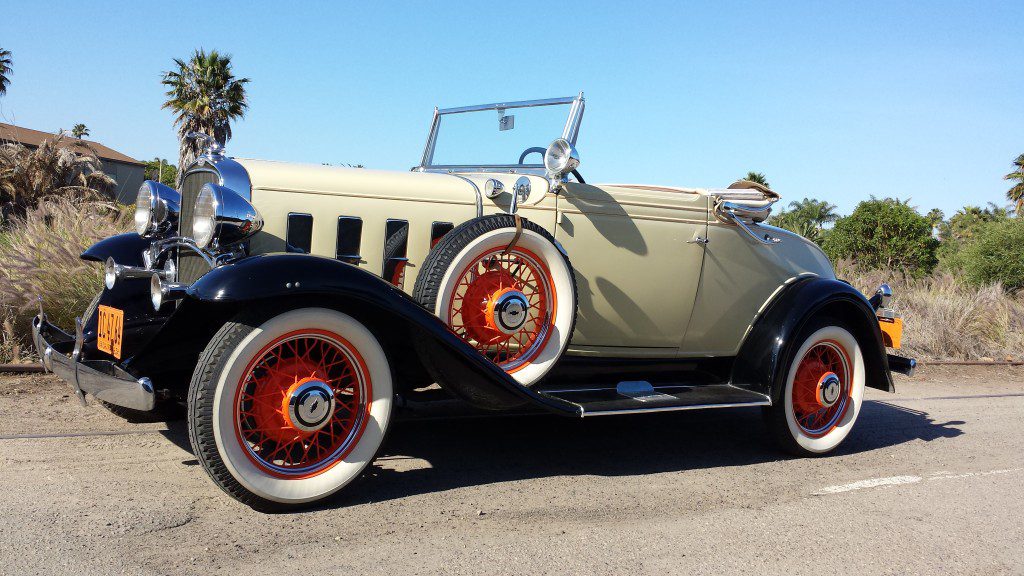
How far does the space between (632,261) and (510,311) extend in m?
0.89

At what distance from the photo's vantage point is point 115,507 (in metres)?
2.90

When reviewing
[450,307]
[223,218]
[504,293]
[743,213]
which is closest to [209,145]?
[223,218]

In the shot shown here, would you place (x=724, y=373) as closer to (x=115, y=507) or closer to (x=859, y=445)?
(x=859, y=445)

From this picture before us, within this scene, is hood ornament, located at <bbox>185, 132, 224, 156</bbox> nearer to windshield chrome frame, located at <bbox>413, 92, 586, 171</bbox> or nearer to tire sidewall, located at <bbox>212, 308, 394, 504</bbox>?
tire sidewall, located at <bbox>212, 308, 394, 504</bbox>

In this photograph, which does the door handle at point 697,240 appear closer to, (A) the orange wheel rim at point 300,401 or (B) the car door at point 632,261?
(B) the car door at point 632,261

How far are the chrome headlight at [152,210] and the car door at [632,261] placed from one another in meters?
2.00

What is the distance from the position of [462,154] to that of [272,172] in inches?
63.5

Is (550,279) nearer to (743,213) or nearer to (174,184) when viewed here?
(743,213)

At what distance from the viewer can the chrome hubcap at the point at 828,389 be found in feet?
14.6

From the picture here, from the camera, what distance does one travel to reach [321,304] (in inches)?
116

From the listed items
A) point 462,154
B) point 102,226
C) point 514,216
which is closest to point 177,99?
point 102,226

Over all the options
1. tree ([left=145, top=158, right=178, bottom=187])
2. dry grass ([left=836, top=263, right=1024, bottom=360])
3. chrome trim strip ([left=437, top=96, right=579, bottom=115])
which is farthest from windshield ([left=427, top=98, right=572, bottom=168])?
tree ([left=145, top=158, right=178, bottom=187])

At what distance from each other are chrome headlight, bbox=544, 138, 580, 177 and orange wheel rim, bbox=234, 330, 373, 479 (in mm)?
1388

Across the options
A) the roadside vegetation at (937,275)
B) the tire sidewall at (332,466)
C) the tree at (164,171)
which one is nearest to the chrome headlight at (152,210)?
the tire sidewall at (332,466)
